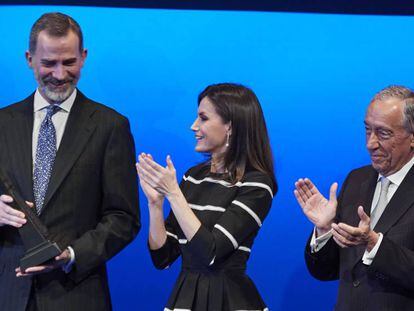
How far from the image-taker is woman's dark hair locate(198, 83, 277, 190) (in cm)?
299

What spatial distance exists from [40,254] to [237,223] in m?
0.70

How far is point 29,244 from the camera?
2.58 meters

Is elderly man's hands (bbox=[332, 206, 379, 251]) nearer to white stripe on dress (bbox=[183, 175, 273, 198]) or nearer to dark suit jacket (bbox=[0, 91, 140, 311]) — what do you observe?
white stripe on dress (bbox=[183, 175, 273, 198])

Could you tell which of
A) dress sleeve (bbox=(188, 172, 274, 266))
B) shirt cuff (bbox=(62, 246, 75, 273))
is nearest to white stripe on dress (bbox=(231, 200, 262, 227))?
dress sleeve (bbox=(188, 172, 274, 266))

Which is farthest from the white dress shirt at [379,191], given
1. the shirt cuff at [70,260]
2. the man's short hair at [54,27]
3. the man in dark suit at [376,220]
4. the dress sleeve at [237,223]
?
the man's short hair at [54,27]

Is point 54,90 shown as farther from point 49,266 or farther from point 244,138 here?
point 244,138

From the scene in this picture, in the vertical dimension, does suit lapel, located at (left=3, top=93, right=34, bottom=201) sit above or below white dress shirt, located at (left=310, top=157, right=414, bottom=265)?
above

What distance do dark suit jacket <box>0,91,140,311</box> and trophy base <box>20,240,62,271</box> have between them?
10 centimetres

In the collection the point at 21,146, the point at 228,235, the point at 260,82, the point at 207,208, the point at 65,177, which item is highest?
the point at 260,82

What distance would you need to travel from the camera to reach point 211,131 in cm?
302

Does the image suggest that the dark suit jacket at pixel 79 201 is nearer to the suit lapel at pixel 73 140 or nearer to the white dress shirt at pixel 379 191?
the suit lapel at pixel 73 140

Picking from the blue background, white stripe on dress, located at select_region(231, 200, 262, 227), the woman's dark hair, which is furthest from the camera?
the blue background

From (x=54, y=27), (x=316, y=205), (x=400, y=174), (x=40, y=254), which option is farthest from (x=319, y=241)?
(x=54, y=27)

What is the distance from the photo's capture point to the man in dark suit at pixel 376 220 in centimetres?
254
